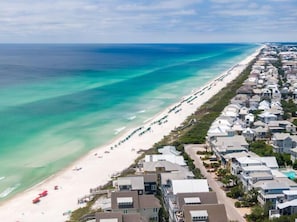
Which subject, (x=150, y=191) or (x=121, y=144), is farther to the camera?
(x=121, y=144)

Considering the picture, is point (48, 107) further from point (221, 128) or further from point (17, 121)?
point (221, 128)

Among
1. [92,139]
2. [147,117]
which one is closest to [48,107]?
[147,117]

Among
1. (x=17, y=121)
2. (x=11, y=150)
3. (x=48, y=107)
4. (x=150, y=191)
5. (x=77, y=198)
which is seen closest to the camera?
(x=150, y=191)

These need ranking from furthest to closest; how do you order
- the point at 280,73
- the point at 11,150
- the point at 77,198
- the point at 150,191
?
the point at 280,73 → the point at 11,150 → the point at 77,198 → the point at 150,191

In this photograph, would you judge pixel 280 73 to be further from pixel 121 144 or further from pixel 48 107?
pixel 121 144

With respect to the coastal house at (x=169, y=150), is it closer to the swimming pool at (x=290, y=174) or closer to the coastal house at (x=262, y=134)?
the swimming pool at (x=290, y=174)

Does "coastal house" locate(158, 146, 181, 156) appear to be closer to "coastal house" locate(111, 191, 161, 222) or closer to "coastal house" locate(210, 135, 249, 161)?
"coastal house" locate(210, 135, 249, 161)
